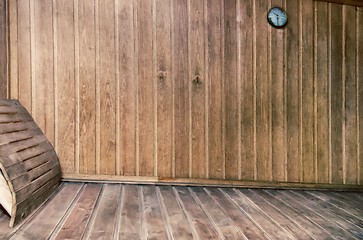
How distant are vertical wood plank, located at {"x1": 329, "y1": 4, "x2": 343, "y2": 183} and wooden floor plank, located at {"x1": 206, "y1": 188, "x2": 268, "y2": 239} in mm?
1327

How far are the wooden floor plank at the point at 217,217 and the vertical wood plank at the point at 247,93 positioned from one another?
57 centimetres

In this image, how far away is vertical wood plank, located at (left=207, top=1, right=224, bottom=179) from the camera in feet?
7.73

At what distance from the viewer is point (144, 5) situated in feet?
7.42

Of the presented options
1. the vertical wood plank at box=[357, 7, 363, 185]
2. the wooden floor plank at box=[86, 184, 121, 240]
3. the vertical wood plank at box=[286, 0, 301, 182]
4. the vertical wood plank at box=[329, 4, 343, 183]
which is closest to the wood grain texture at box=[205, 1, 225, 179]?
the vertical wood plank at box=[286, 0, 301, 182]

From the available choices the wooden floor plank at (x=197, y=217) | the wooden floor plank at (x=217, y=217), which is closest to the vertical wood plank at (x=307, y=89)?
the wooden floor plank at (x=217, y=217)

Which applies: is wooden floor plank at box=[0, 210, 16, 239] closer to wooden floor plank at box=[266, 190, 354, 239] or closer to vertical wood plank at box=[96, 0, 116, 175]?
vertical wood plank at box=[96, 0, 116, 175]

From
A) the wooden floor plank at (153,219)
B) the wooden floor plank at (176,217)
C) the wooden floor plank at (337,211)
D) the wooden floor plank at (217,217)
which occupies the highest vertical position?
the wooden floor plank at (153,219)

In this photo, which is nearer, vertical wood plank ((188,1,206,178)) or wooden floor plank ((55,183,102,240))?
wooden floor plank ((55,183,102,240))

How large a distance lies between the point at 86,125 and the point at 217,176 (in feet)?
4.13

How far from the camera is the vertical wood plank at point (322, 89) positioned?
2.54m

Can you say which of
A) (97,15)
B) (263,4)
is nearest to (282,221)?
(263,4)

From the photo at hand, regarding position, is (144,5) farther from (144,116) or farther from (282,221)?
(282,221)

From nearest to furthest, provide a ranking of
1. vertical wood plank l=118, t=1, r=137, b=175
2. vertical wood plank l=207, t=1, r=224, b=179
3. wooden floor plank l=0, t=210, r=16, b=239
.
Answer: wooden floor plank l=0, t=210, r=16, b=239 → vertical wood plank l=118, t=1, r=137, b=175 → vertical wood plank l=207, t=1, r=224, b=179

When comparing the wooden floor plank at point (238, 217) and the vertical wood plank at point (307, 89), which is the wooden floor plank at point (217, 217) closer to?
the wooden floor plank at point (238, 217)
